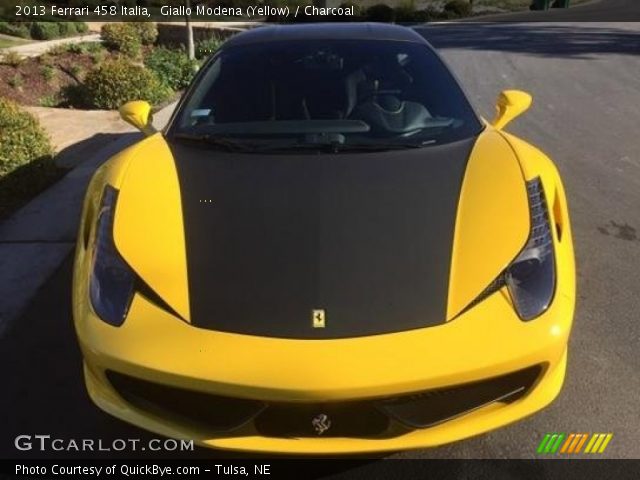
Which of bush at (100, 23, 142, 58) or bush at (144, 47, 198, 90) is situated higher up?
bush at (144, 47, 198, 90)

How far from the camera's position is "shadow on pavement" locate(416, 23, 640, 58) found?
1439 centimetres

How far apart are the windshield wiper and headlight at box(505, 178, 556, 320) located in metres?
1.27

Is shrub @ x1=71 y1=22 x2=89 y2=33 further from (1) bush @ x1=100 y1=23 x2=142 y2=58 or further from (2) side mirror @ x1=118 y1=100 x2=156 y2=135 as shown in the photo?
(2) side mirror @ x1=118 y1=100 x2=156 y2=135

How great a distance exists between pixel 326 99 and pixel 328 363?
1676 mm

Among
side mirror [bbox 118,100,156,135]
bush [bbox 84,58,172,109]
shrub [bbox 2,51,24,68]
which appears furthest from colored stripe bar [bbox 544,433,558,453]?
shrub [bbox 2,51,24,68]

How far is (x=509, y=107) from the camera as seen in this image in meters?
3.51

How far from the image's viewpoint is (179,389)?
2.02 metres

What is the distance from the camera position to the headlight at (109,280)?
7.24 ft

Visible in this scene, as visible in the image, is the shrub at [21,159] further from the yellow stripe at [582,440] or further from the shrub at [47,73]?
the shrub at [47,73]

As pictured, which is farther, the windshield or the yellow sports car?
the windshield

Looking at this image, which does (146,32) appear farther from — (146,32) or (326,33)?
(326,33)

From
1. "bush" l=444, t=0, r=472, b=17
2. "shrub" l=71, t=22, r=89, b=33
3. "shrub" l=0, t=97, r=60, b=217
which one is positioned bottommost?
"bush" l=444, t=0, r=472, b=17

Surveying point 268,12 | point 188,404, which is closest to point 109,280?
point 188,404

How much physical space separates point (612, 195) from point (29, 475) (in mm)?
4362
